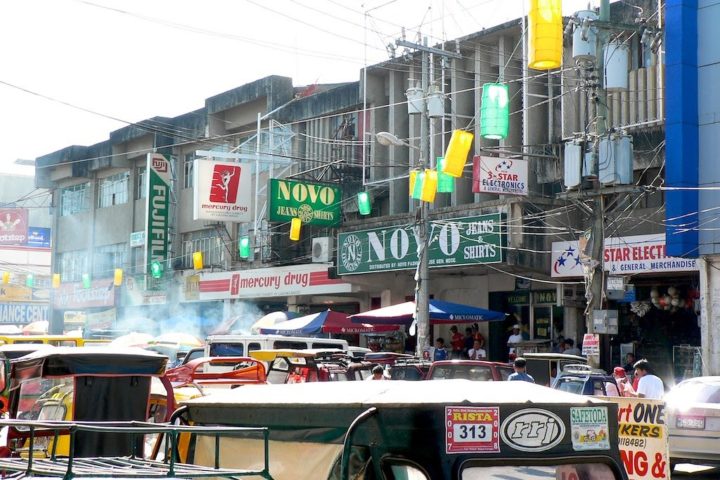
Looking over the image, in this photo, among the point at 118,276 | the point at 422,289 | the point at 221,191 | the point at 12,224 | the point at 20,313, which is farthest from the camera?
the point at 12,224

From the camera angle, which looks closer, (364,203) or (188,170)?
(364,203)

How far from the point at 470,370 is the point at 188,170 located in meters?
31.7

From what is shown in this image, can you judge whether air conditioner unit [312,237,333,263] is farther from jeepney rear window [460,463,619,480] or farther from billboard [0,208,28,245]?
billboard [0,208,28,245]

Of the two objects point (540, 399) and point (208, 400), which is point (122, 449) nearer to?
point (208, 400)

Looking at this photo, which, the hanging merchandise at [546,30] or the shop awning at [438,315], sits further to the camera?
the shop awning at [438,315]

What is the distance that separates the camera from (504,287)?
1176 inches

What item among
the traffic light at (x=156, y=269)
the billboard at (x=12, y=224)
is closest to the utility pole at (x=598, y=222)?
the traffic light at (x=156, y=269)

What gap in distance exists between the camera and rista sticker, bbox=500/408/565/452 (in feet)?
15.7

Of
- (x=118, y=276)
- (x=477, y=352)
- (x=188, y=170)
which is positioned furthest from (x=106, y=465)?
(x=118, y=276)

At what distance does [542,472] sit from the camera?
193 inches

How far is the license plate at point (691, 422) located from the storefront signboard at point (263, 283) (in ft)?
63.9

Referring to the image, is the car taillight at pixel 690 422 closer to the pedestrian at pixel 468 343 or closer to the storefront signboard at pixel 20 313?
the pedestrian at pixel 468 343

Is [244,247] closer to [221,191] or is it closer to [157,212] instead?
[221,191]

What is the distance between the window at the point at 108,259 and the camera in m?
51.7
